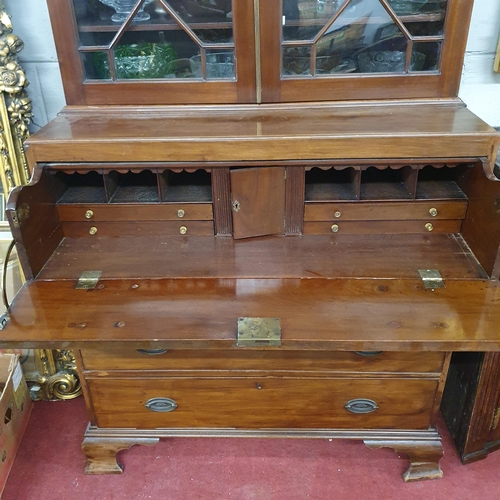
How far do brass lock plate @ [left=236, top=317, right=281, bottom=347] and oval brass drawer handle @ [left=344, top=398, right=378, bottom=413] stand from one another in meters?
0.49

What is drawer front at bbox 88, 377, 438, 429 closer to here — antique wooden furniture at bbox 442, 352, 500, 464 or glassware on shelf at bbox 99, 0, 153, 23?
antique wooden furniture at bbox 442, 352, 500, 464

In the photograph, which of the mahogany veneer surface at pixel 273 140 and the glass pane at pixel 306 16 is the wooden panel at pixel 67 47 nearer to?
the mahogany veneer surface at pixel 273 140

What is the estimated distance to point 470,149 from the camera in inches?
54.7

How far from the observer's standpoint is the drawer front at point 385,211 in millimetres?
1516

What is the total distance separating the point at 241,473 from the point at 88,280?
2.78ft

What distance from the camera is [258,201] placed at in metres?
1.49

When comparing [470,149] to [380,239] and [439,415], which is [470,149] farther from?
[439,415]

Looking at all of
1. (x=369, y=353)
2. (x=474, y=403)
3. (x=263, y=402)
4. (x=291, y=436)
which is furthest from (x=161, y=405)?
(x=474, y=403)

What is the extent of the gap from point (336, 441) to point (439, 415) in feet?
1.34

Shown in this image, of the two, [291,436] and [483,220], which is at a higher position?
[483,220]

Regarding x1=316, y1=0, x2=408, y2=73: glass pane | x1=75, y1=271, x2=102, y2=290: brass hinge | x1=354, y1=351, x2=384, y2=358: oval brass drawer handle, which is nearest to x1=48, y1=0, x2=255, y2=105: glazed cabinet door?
x1=316, y1=0, x2=408, y2=73: glass pane

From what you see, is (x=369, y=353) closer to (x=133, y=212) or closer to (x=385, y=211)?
(x=385, y=211)

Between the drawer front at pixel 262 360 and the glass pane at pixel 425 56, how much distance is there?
86 centimetres

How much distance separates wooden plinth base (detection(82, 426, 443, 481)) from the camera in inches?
62.7
